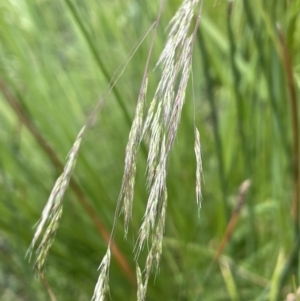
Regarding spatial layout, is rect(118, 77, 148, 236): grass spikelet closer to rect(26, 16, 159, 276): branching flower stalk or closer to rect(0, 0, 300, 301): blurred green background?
rect(26, 16, 159, 276): branching flower stalk

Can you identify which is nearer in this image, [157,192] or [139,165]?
[157,192]

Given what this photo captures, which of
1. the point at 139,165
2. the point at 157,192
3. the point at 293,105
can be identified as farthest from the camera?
the point at 139,165

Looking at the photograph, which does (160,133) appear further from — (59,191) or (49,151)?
(49,151)

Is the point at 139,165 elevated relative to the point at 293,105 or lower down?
lower down

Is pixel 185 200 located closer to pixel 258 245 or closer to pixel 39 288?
pixel 258 245

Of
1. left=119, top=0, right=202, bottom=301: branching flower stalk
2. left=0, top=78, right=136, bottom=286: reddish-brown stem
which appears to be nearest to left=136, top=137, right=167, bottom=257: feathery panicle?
left=119, top=0, right=202, bottom=301: branching flower stalk

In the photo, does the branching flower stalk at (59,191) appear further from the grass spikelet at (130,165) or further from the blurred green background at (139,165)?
the blurred green background at (139,165)

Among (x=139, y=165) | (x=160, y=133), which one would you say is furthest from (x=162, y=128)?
(x=139, y=165)

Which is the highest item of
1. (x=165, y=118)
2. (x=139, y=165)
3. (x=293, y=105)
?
(x=165, y=118)
